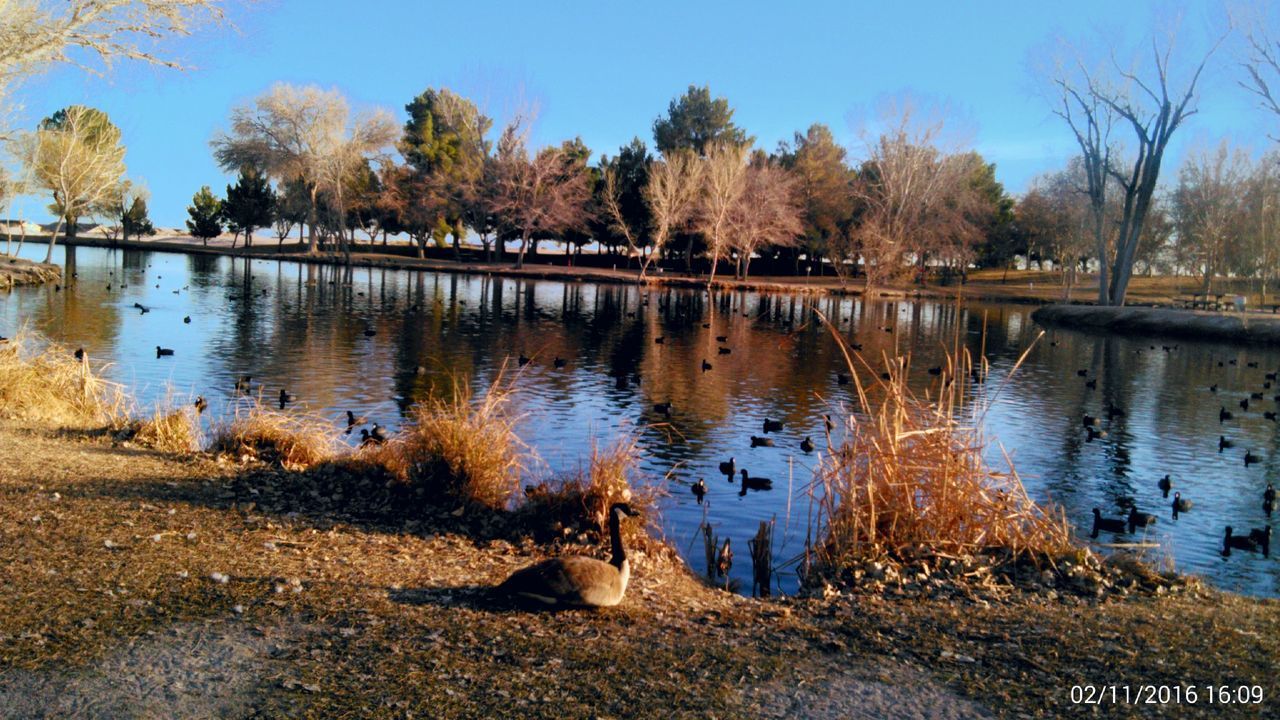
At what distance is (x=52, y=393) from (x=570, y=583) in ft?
35.4

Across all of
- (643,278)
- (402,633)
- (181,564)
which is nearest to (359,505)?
(181,564)

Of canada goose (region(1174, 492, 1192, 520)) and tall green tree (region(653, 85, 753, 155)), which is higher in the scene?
tall green tree (region(653, 85, 753, 155))

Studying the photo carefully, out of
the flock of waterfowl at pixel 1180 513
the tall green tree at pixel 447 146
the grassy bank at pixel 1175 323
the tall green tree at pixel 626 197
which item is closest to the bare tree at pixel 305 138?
the tall green tree at pixel 447 146

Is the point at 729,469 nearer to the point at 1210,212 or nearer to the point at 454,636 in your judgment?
the point at 454,636

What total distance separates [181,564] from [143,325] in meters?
27.8

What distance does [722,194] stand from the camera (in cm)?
7225

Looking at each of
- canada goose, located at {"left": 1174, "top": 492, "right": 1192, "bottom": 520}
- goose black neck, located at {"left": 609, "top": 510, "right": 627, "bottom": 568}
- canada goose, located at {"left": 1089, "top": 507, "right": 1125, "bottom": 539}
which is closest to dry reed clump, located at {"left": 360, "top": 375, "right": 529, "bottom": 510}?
goose black neck, located at {"left": 609, "top": 510, "right": 627, "bottom": 568}

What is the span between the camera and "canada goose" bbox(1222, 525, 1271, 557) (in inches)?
461

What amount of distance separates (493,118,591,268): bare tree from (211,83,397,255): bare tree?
42.8 feet

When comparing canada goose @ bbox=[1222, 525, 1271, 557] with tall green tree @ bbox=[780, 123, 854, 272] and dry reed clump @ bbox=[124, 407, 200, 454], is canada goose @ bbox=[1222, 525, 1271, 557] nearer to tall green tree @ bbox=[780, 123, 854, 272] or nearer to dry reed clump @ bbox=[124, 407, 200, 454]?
dry reed clump @ bbox=[124, 407, 200, 454]

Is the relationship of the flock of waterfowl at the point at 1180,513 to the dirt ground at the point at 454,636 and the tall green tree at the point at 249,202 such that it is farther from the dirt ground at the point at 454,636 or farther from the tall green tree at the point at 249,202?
the tall green tree at the point at 249,202

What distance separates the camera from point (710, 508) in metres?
12.4

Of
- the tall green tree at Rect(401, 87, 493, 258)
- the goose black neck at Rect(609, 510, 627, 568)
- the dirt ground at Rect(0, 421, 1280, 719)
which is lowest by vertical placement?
the dirt ground at Rect(0, 421, 1280, 719)

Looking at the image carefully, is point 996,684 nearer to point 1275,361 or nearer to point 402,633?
point 402,633
